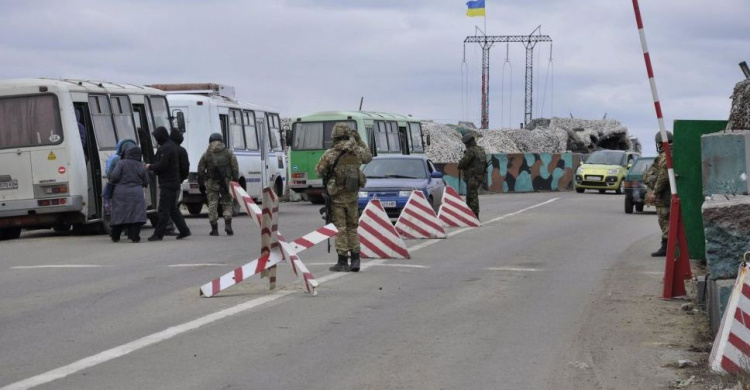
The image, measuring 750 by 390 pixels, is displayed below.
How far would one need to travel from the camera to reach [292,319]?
37.0ft

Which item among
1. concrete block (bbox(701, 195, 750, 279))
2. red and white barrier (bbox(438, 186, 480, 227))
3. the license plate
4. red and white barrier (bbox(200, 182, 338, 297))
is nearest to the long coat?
the license plate

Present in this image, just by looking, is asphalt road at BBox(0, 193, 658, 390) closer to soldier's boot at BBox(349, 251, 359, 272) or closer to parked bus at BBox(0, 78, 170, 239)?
soldier's boot at BBox(349, 251, 359, 272)

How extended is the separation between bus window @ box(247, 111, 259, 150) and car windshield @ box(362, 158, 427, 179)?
27.2 feet

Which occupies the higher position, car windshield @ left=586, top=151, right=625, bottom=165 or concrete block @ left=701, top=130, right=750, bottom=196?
concrete block @ left=701, top=130, right=750, bottom=196

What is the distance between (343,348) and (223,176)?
1425 cm

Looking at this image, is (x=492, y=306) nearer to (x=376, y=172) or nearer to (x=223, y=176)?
(x=223, y=176)

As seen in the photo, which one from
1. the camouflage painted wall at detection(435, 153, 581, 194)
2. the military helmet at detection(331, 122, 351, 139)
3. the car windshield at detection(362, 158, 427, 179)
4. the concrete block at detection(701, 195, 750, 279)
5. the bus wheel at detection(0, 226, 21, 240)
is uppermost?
the military helmet at detection(331, 122, 351, 139)

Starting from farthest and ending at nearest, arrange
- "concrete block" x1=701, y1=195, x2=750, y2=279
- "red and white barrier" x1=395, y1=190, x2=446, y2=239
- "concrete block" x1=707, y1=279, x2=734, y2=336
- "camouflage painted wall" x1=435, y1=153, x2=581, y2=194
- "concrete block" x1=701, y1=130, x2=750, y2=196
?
"camouflage painted wall" x1=435, y1=153, x2=581, y2=194 → "red and white barrier" x1=395, y1=190, x2=446, y2=239 → "concrete block" x1=701, y1=130, x2=750, y2=196 → "concrete block" x1=701, y1=195, x2=750, y2=279 → "concrete block" x1=707, y1=279, x2=734, y2=336

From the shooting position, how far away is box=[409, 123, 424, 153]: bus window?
159 ft

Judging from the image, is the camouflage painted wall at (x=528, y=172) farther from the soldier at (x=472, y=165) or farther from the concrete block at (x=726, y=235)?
the concrete block at (x=726, y=235)

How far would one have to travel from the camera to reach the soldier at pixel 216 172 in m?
23.5

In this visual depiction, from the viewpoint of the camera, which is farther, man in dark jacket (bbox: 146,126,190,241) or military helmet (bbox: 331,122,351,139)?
man in dark jacket (bbox: 146,126,190,241)

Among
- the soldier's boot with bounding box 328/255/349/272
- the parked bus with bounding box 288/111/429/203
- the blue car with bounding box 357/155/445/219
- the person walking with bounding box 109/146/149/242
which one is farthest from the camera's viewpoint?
the parked bus with bounding box 288/111/429/203

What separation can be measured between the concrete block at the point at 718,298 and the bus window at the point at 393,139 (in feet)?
114
